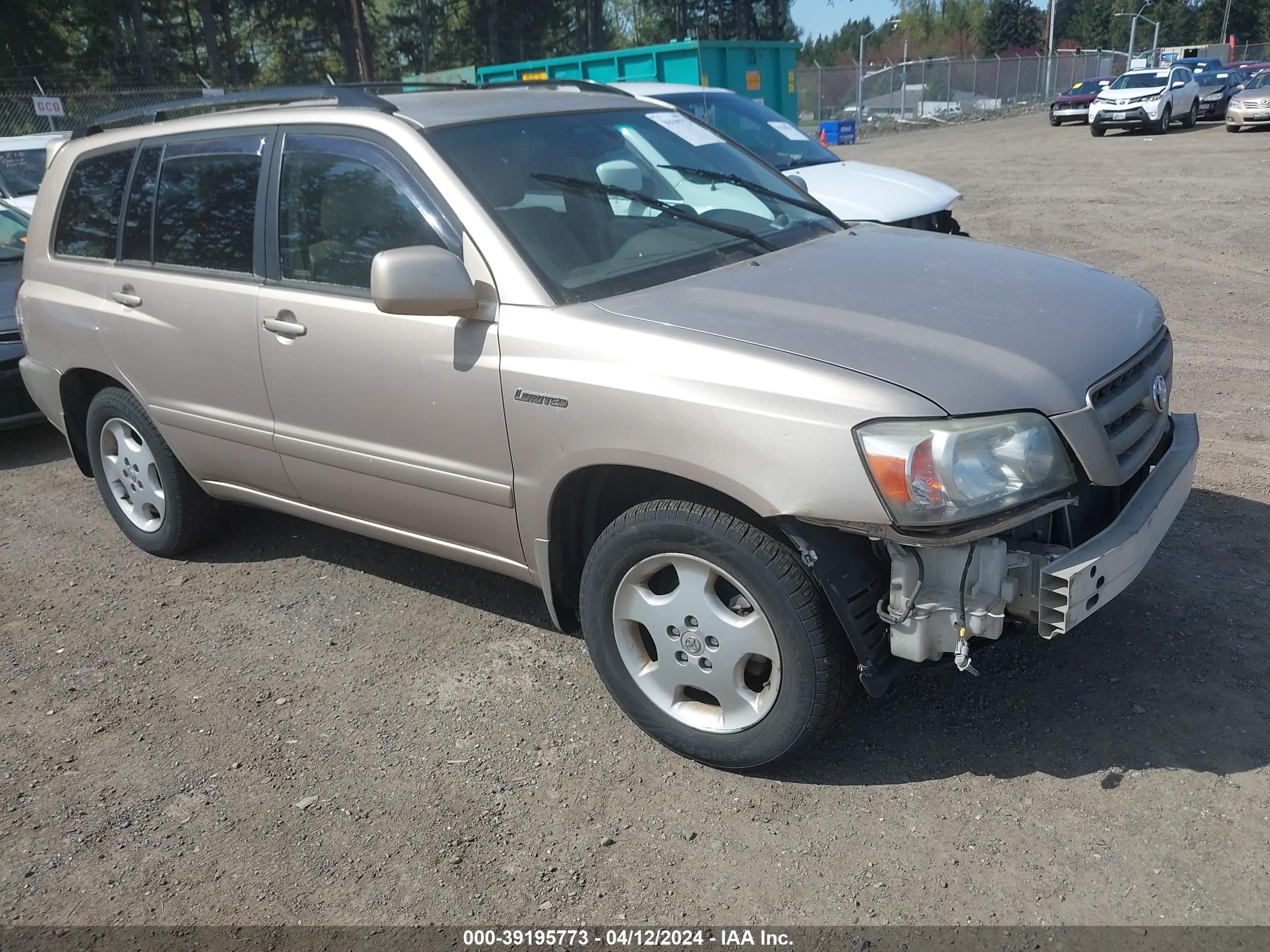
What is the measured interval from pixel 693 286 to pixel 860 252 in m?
0.76

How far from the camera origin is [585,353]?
297 cm

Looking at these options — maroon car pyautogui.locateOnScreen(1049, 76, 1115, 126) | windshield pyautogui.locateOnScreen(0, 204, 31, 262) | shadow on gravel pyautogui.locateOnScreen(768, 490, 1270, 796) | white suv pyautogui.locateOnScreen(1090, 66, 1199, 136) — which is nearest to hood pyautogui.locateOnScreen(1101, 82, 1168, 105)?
white suv pyautogui.locateOnScreen(1090, 66, 1199, 136)

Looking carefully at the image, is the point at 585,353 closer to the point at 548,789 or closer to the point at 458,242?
the point at 458,242

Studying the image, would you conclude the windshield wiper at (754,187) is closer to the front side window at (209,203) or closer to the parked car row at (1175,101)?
the front side window at (209,203)

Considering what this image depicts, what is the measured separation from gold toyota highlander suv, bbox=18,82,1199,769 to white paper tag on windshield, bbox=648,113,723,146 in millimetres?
21

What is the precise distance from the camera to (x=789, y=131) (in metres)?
9.30

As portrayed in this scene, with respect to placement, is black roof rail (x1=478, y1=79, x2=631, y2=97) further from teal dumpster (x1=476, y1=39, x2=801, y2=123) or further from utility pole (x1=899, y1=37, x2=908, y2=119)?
utility pole (x1=899, y1=37, x2=908, y2=119)

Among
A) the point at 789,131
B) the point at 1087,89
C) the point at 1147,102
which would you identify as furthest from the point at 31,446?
the point at 1087,89

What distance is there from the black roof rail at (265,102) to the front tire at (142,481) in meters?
1.24

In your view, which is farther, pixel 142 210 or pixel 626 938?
pixel 142 210

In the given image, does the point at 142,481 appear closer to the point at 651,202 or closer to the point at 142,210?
the point at 142,210

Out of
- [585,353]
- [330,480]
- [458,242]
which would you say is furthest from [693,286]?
[330,480]

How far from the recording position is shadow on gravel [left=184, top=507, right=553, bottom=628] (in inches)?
169

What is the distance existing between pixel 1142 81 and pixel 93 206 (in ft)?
90.4
